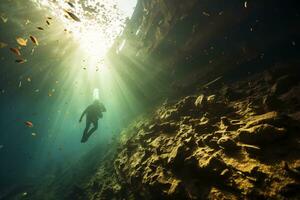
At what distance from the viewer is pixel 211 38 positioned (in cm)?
1138

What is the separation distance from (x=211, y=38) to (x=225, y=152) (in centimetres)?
817

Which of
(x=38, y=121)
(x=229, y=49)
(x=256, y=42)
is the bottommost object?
(x=38, y=121)

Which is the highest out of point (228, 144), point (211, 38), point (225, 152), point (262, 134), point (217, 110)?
point (211, 38)

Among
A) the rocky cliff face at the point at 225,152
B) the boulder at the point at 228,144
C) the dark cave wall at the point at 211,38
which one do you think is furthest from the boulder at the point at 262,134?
the dark cave wall at the point at 211,38

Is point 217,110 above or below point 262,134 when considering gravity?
below

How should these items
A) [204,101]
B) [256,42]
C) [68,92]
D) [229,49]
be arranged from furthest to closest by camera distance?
[68,92] < [229,49] < [256,42] < [204,101]

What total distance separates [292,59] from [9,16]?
15947mm

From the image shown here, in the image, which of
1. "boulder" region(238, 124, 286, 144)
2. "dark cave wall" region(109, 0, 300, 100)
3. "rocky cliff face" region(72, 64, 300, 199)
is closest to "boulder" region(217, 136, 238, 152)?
"rocky cliff face" region(72, 64, 300, 199)

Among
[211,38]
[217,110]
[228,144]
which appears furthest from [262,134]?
[211,38]

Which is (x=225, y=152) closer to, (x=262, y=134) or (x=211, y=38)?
(x=262, y=134)

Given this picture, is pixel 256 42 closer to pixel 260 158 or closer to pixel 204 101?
pixel 204 101

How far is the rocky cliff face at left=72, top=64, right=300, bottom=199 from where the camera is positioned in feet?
11.6

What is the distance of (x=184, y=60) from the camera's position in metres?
13.7

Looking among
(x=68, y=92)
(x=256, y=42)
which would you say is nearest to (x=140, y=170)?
(x=256, y=42)
